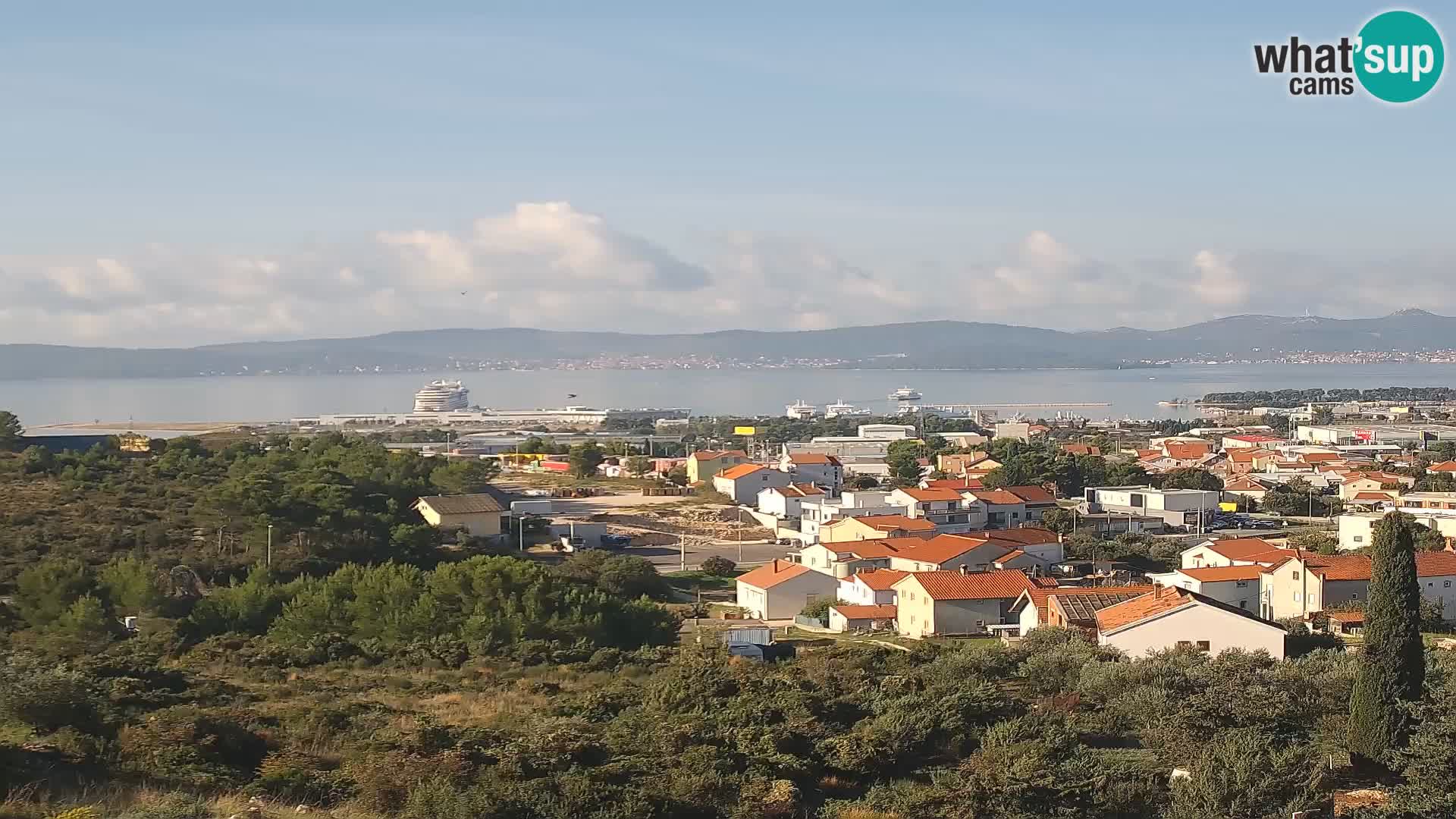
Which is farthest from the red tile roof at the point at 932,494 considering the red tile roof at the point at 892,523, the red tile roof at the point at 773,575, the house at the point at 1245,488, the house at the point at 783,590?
the house at the point at 1245,488

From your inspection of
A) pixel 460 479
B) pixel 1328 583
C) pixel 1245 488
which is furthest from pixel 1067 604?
pixel 1245 488

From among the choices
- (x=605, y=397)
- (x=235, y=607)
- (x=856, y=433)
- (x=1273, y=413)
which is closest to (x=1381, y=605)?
(x=235, y=607)

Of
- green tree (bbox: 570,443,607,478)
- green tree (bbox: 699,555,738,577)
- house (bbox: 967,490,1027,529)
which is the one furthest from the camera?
green tree (bbox: 570,443,607,478)

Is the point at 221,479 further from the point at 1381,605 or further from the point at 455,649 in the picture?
the point at 1381,605

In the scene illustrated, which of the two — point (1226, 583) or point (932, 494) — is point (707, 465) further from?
point (1226, 583)

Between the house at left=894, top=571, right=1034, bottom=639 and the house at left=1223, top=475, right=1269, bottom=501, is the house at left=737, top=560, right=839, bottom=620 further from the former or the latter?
the house at left=1223, top=475, right=1269, bottom=501

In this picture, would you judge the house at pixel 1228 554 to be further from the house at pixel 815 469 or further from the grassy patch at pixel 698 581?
the house at pixel 815 469

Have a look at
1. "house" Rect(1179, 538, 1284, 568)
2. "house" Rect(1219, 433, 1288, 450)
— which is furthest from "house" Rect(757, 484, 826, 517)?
"house" Rect(1219, 433, 1288, 450)
